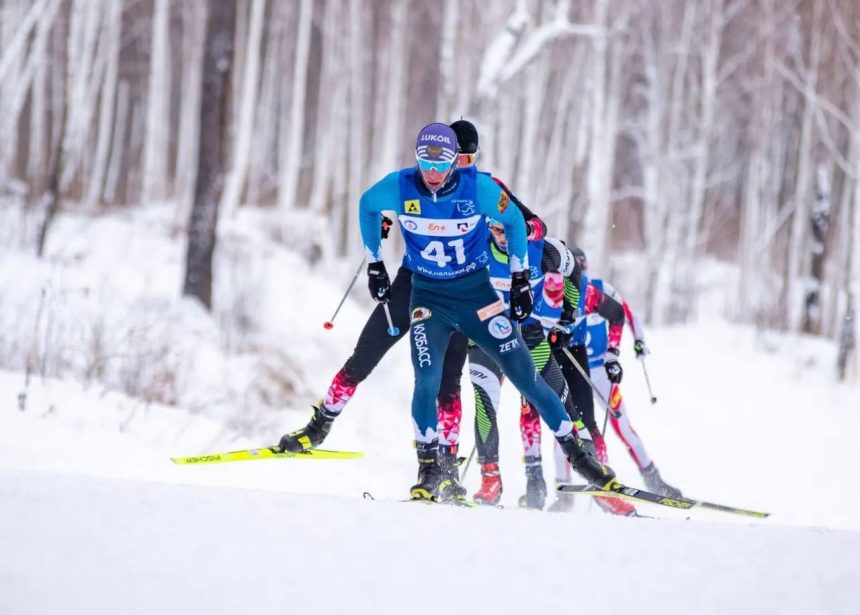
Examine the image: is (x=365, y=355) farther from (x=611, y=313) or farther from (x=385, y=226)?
(x=611, y=313)

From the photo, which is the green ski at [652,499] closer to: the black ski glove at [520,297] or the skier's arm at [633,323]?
the black ski glove at [520,297]

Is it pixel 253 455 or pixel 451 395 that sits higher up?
pixel 451 395

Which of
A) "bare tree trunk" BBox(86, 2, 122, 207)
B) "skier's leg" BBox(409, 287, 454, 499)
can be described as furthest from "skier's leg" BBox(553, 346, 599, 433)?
"bare tree trunk" BBox(86, 2, 122, 207)

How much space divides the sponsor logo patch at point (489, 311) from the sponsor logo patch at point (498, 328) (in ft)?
0.11

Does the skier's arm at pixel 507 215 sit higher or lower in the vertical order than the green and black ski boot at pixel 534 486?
higher

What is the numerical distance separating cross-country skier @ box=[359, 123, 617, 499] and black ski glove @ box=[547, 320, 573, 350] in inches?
41.6

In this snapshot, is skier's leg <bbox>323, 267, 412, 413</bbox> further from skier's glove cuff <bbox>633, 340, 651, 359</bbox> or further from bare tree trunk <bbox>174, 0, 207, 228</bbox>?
bare tree trunk <bbox>174, 0, 207, 228</bbox>

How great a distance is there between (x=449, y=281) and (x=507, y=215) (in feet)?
1.67

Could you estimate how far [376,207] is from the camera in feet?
18.6

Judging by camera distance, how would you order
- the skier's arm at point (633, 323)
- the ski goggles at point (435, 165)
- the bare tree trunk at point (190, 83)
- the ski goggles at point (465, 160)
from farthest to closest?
1. the bare tree trunk at point (190, 83)
2. the skier's arm at point (633, 323)
3. the ski goggles at point (465, 160)
4. the ski goggles at point (435, 165)

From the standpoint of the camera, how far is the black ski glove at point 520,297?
5727 mm

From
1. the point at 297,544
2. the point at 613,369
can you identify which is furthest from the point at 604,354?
the point at 297,544

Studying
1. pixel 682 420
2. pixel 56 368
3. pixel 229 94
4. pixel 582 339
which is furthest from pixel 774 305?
pixel 56 368

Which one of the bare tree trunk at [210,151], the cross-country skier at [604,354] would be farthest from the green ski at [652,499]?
the bare tree trunk at [210,151]
